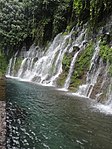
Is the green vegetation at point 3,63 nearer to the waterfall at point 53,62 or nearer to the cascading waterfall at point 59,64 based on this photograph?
the cascading waterfall at point 59,64

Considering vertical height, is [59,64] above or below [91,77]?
above

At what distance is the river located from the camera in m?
10.6

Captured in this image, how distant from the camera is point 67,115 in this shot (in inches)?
590

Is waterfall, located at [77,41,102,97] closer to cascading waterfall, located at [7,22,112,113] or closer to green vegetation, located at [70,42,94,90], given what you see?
cascading waterfall, located at [7,22,112,113]

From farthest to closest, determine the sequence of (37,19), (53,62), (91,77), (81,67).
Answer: (37,19) < (53,62) < (81,67) < (91,77)

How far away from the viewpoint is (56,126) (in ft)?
41.9

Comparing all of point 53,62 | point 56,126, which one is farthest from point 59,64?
point 56,126

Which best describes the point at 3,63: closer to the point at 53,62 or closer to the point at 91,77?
the point at 53,62

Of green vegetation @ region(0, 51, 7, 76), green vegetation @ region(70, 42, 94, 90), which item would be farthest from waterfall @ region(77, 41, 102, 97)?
green vegetation @ region(0, 51, 7, 76)

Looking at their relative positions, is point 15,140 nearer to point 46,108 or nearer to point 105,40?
point 46,108

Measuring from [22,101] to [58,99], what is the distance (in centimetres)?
296

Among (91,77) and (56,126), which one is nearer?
(56,126)

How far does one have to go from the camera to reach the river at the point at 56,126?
34.7 feet

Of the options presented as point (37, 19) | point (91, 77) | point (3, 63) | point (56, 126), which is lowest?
point (56, 126)
